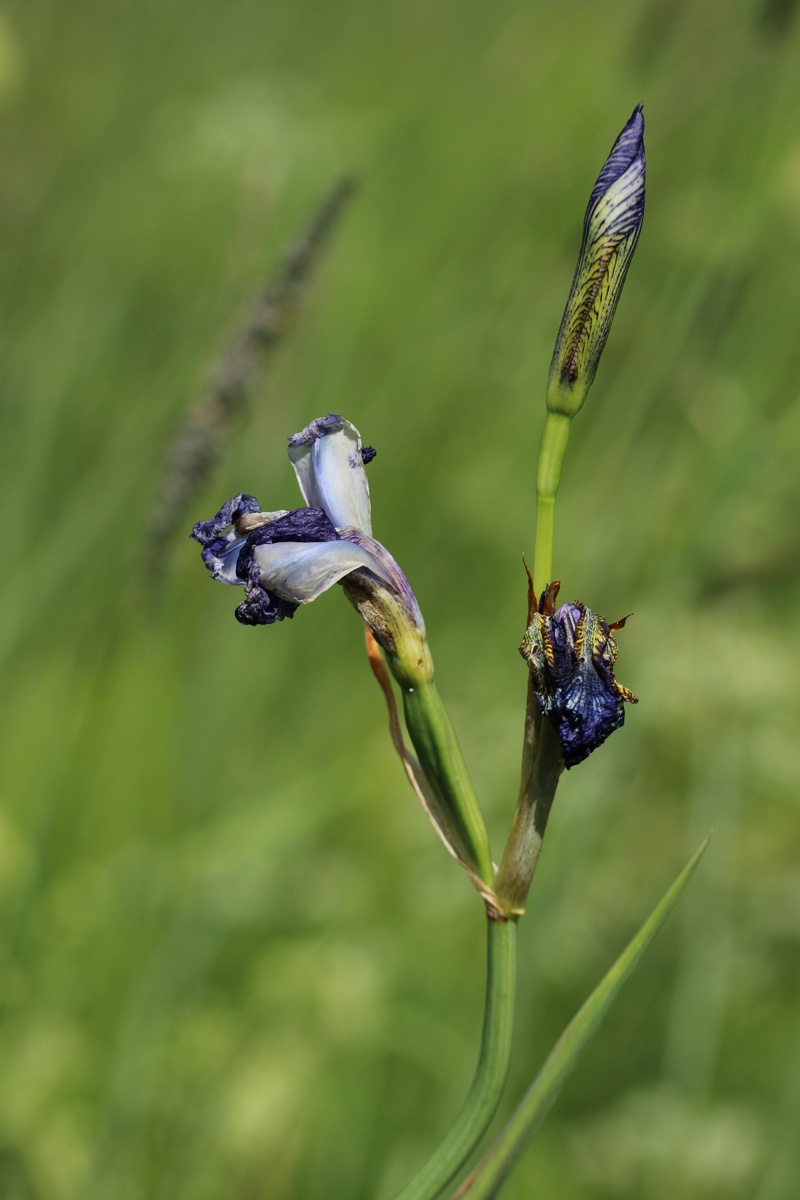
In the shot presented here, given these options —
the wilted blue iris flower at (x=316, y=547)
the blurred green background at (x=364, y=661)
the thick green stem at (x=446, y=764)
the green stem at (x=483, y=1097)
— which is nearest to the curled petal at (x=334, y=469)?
the wilted blue iris flower at (x=316, y=547)

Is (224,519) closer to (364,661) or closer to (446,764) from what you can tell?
(446,764)

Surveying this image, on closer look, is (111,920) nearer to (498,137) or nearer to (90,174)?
(90,174)

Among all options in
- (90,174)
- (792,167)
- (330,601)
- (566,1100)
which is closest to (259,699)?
(330,601)

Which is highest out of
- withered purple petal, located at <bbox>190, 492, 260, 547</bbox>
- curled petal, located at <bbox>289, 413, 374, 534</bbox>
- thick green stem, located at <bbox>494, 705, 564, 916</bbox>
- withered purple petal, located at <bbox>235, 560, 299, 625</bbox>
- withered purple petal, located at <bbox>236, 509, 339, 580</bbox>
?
curled petal, located at <bbox>289, 413, 374, 534</bbox>

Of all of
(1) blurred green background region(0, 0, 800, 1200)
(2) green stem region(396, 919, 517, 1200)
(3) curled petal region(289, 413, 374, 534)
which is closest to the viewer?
(2) green stem region(396, 919, 517, 1200)

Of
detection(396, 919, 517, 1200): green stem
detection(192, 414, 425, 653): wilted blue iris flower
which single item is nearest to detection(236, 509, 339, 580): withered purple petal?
detection(192, 414, 425, 653): wilted blue iris flower

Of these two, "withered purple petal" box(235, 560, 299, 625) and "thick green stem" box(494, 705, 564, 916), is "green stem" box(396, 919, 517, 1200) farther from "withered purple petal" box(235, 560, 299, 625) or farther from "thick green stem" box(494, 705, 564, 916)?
"withered purple petal" box(235, 560, 299, 625)

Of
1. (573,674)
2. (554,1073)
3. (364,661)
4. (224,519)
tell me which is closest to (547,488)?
(573,674)

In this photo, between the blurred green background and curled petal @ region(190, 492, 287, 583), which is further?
the blurred green background
